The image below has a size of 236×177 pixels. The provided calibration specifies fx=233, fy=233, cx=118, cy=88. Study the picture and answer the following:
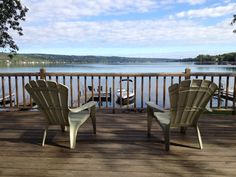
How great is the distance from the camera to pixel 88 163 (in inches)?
96.7

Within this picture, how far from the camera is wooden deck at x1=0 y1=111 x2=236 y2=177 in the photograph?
2281mm

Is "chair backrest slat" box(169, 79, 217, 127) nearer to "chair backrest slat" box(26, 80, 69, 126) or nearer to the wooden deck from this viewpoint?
the wooden deck

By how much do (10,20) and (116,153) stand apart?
19.1ft

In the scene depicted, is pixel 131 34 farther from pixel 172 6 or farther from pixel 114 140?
pixel 114 140

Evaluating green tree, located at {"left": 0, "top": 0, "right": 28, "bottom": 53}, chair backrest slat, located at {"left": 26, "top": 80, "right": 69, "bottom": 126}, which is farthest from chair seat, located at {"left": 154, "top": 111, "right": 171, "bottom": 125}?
green tree, located at {"left": 0, "top": 0, "right": 28, "bottom": 53}

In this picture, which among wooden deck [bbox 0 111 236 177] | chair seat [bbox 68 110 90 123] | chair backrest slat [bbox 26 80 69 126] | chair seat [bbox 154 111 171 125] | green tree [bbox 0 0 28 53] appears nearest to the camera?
wooden deck [bbox 0 111 236 177]

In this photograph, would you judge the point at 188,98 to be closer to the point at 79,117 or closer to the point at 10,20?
the point at 79,117

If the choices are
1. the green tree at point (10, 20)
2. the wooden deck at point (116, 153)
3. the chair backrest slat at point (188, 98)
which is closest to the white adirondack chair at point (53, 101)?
the wooden deck at point (116, 153)

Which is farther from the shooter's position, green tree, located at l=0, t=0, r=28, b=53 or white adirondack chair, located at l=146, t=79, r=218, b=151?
green tree, located at l=0, t=0, r=28, b=53

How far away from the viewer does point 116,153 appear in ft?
8.95

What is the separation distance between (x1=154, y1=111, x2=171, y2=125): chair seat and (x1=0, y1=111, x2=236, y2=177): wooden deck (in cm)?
32

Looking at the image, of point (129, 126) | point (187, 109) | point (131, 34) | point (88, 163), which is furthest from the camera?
point (131, 34)

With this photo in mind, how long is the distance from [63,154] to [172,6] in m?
7.59

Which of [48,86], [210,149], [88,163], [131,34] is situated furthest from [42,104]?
[131,34]
